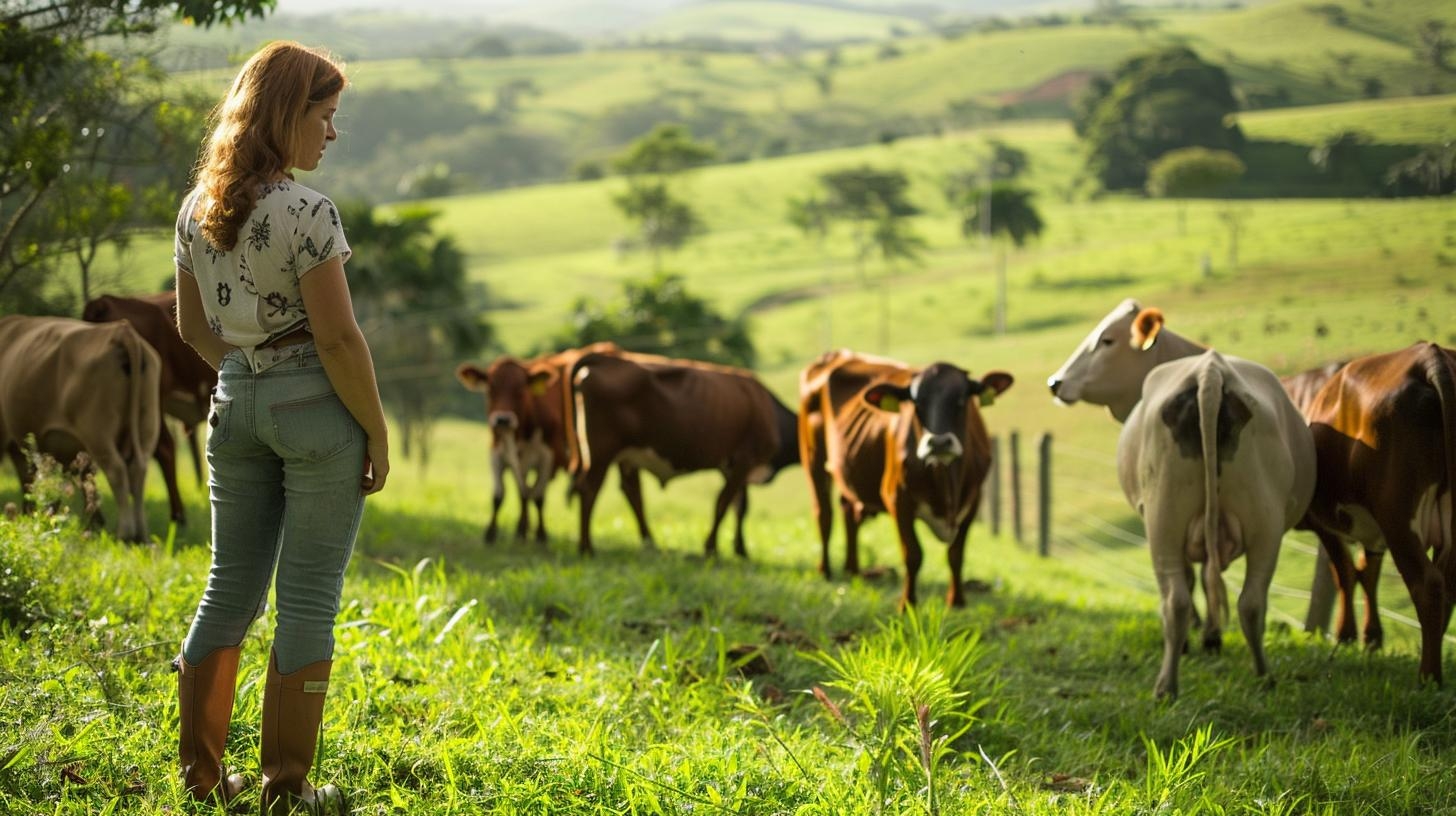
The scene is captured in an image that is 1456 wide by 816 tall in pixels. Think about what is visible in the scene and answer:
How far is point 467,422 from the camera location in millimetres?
46281

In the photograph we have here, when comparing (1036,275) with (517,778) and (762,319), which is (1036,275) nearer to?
(762,319)

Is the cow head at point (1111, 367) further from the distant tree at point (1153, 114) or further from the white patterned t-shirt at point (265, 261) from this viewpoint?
the distant tree at point (1153, 114)

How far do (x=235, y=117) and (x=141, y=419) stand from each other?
5.77 metres

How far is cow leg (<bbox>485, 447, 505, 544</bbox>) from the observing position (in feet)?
36.1

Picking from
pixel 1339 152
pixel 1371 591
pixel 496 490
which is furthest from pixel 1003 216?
pixel 1371 591

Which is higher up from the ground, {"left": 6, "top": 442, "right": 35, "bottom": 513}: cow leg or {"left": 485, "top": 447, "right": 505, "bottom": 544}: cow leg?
{"left": 6, "top": 442, "right": 35, "bottom": 513}: cow leg

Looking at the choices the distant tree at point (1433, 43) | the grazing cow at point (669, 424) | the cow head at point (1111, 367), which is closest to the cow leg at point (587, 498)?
the grazing cow at point (669, 424)

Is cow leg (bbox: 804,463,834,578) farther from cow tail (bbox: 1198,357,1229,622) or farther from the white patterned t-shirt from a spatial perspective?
the white patterned t-shirt

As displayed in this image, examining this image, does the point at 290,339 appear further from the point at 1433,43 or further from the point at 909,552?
the point at 1433,43

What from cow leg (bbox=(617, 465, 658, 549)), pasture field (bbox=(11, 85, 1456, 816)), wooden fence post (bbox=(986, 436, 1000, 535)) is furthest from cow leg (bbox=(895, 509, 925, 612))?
wooden fence post (bbox=(986, 436, 1000, 535))

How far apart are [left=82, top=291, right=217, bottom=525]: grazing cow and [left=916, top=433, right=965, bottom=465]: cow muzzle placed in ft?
17.2

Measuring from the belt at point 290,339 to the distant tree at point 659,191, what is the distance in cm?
6445

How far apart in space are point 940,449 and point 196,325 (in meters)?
4.61

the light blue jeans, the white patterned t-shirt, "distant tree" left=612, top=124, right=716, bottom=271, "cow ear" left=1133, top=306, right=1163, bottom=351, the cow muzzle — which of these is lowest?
"distant tree" left=612, top=124, right=716, bottom=271
